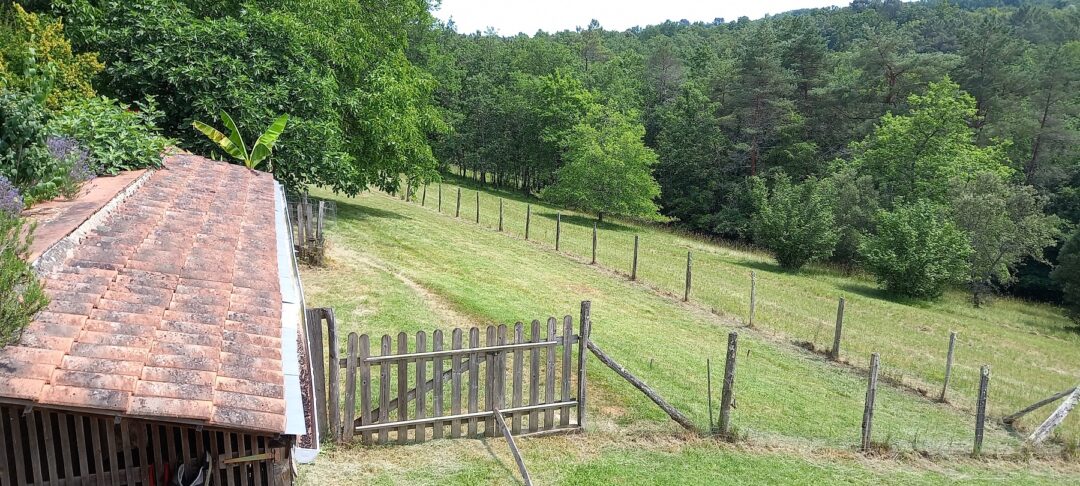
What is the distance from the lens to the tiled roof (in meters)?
3.37

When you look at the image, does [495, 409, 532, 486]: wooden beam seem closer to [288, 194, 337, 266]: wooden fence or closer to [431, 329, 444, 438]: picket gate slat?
[431, 329, 444, 438]: picket gate slat

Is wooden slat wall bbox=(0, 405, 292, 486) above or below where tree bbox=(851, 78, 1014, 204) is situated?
below

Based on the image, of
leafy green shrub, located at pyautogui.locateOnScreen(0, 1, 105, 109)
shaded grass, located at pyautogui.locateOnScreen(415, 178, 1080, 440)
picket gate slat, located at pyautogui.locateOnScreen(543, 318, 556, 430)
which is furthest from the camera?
shaded grass, located at pyautogui.locateOnScreen(415, 178, 1080, 440)

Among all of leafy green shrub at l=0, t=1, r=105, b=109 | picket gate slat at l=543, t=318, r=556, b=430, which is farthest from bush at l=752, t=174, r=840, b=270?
leafy green shrub at l=0, t=1, r=105, b=109

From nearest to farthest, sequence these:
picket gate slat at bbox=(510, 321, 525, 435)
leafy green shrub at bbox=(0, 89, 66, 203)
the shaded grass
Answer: leafy green shrub at bbox=(0, 89, 66, 203)
picket gate slat at bbox=(510, 321, 525, 435)
the shaded grass

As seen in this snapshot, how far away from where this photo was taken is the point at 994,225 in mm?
31344

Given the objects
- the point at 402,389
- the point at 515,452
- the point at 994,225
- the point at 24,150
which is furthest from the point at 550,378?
the point at 994,225

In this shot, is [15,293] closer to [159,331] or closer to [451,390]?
[159,331]

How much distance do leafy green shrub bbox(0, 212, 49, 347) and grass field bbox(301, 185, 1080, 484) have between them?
3.16m

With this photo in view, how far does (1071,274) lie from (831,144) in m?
19.7

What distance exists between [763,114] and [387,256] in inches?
1581

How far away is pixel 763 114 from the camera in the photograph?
50.3 meters

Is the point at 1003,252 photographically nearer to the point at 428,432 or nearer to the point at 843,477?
the point at 843,477

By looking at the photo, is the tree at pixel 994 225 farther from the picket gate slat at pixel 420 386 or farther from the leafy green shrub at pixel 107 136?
the leafy green shrub at pixel 107 136
